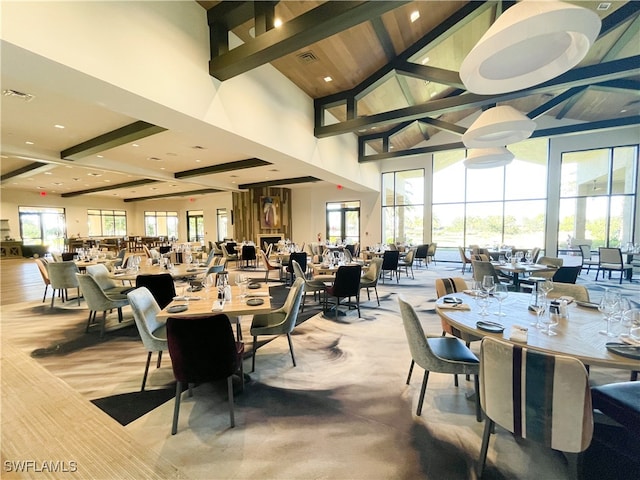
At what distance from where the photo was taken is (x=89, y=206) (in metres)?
16.9

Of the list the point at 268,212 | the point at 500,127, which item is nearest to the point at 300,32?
the point at 500,127

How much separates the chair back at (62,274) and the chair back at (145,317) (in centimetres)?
367

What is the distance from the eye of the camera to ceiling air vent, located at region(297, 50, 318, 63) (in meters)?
4.61

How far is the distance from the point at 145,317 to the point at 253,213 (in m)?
11.4

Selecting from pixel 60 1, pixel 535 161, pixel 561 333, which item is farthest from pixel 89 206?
pixel 535 161

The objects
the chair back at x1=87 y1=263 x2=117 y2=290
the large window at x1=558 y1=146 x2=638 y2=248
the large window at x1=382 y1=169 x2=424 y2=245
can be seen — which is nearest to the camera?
the chair back at x1=87 y1=263 x2=117 y2=290

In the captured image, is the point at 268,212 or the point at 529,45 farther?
the point at 268,212

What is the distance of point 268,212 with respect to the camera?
13.6 meters

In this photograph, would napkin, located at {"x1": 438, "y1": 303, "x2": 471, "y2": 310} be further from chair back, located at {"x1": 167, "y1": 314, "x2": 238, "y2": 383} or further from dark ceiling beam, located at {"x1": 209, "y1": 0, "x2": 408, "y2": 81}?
dark ceiling beam, located at {"x1": 209, "y1": 0, "x2": 408, "y2": 81}

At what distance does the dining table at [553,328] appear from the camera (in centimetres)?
154

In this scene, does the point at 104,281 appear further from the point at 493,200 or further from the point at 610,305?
the point at 493,200

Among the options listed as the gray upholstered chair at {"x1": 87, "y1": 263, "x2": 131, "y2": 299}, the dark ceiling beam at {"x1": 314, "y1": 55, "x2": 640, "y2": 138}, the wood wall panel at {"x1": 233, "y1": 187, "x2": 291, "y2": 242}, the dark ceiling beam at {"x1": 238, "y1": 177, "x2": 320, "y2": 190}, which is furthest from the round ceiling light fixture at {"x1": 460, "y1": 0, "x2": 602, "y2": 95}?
the wood wall panel at {"x1": 233, "y1": 187, "x2": 291, "y2": 242}

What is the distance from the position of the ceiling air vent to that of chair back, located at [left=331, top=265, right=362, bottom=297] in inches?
143

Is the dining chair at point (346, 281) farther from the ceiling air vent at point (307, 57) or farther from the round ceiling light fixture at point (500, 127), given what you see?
the ceiling air vent at point (307, 57)
